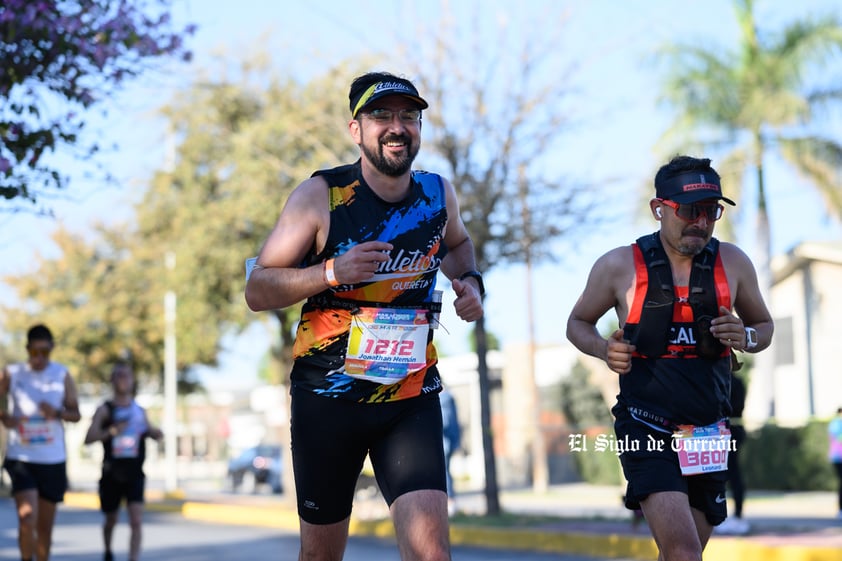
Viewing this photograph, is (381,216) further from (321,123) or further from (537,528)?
(321,123)

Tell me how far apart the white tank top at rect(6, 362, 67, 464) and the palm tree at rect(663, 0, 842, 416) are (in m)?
20.9

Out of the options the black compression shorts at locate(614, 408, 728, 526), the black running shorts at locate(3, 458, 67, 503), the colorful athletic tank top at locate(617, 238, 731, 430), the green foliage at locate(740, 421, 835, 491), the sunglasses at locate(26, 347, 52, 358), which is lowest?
the green foliage at locate(740, 421, 835, 491)

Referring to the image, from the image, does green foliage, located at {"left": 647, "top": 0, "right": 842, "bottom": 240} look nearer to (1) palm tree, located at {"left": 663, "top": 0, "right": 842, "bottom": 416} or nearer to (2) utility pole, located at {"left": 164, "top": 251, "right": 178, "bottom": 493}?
(1) palm tree, located at {"left": 663, "top": 0, "right": 842, "bottom": 416}

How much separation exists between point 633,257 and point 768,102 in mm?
24089

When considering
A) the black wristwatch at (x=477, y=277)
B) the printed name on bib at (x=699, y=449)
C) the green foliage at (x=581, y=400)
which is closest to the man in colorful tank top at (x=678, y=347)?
the printed name on bib at (x=699, y=449)

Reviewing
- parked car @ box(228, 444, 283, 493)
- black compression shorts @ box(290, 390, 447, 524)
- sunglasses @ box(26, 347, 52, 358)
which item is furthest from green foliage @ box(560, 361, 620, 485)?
black compression shorts @ box(290, 390, 447, 524)

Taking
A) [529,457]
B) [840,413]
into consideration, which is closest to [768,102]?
[840,413]

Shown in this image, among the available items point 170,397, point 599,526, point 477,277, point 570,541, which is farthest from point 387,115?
point 170,397

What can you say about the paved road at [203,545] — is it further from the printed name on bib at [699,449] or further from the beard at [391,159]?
the beard at [391,159]

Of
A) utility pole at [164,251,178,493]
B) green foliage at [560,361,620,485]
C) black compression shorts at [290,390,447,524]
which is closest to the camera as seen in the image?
black compression shorts at [290,390,447,524]

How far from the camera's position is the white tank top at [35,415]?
33.7ft

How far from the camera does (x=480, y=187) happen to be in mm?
17766

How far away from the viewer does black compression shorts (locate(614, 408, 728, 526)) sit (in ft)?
17.3

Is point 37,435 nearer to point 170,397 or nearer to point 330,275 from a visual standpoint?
point 330,275
